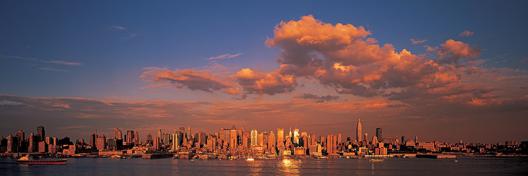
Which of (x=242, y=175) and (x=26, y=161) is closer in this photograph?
(x=242, y=175)

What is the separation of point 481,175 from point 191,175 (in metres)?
48.1

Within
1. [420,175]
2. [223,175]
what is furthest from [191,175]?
[420,175]

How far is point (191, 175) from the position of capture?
8800 centimetres

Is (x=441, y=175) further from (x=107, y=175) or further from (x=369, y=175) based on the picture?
(x=107, y=175)

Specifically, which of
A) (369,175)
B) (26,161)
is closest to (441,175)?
(369,175)

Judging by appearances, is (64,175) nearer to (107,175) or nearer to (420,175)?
(107,175)

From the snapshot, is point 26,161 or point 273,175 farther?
point 26,161

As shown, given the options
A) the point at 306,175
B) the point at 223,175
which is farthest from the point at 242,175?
the point at 306,175

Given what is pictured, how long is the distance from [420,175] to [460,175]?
21.9ft

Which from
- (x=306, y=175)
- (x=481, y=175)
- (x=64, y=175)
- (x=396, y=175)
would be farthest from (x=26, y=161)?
(x=481, y=175)

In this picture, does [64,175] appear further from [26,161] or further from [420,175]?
[26,161]

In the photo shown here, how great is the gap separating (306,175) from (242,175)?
35.5 feet

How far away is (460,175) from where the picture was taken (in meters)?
88.3

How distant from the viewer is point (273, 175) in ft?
291
